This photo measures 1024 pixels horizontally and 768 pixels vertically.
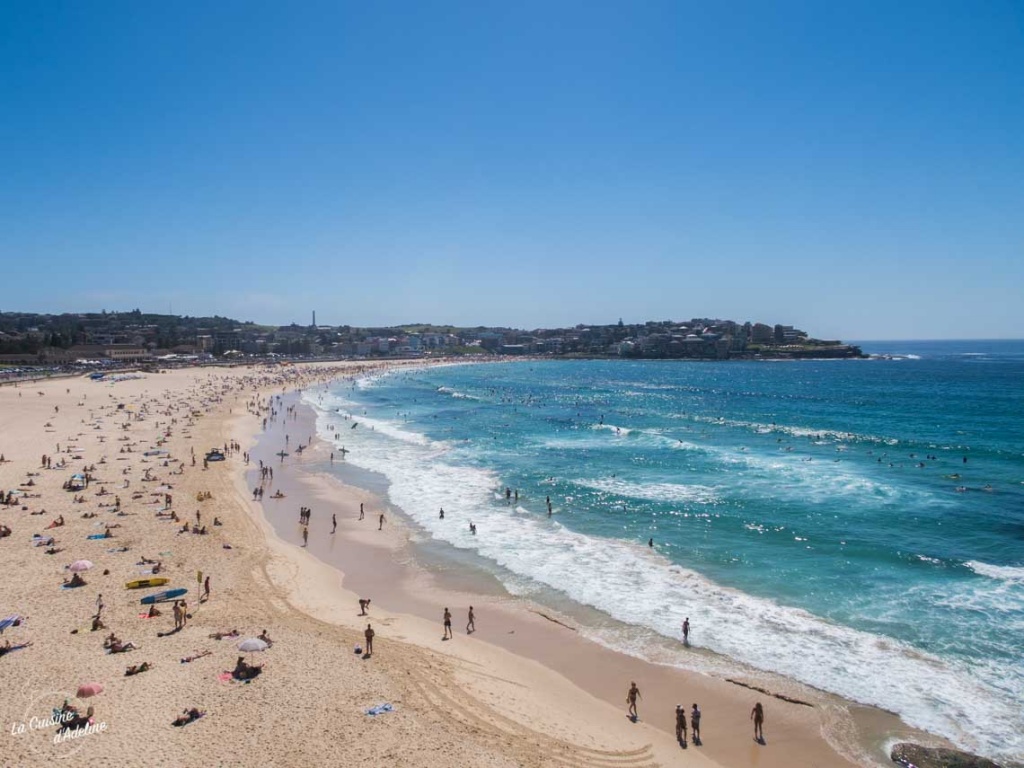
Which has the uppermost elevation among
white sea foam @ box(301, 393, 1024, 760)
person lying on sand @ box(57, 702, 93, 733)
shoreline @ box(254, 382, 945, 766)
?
person lying on sand @ box(57, 702, 93, 733)

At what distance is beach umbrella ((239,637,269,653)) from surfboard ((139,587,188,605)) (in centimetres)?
451

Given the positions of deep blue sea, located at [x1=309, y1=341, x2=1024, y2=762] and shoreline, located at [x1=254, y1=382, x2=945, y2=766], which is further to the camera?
deep blue sea, located at [x1=309, y1=341, x2=1024, y2=762]

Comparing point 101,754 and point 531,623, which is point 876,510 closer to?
point 531,623

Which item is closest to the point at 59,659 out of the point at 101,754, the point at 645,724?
the point at 101,754

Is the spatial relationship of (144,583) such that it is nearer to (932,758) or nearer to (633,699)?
(633,699)

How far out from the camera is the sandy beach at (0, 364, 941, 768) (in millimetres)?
11922

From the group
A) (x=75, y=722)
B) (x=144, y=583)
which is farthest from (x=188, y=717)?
(x=144, y=583)

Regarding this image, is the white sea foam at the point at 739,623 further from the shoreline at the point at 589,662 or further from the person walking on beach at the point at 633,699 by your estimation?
the person walking on beach at the point at 633,699

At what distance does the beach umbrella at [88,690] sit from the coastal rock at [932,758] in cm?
1596

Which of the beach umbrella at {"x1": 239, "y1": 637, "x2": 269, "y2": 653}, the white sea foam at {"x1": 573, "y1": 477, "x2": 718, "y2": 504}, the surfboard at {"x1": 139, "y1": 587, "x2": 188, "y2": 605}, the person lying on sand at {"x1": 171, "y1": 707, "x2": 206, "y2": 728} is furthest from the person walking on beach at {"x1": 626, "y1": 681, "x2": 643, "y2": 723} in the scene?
the white sea foam at {"x1": 573, "y1": 477, "x2": 718, "y2": 504}

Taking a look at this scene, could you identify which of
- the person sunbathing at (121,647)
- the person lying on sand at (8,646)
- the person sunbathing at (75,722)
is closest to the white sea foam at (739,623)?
the person sunbathing at (121,647)

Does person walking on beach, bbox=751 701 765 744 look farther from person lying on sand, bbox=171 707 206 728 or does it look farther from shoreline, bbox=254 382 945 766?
person lying on sand, bbox=171 707 206 728

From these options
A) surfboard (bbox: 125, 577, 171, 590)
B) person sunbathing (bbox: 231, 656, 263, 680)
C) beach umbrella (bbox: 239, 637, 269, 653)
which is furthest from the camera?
surfboard (bbox: 125, 577, 171, 590)

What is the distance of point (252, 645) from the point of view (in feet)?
49.2
